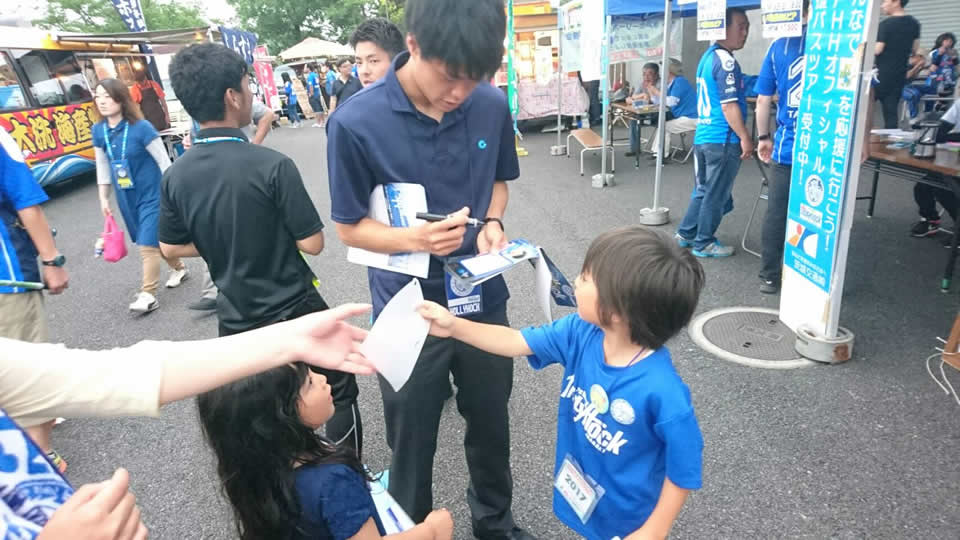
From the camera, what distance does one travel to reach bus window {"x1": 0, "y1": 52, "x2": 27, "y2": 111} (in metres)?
8.86

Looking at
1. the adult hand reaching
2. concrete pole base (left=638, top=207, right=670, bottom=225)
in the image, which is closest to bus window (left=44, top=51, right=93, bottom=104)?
concrete pole base (left=638, top=207, right=670, bottom=225)

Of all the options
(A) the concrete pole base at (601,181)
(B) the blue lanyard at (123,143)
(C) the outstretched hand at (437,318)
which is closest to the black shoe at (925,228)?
(A) the concrete pole base at (601,181)

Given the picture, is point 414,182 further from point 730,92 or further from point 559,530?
point 730,92

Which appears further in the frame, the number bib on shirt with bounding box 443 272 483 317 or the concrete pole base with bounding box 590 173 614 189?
the concrete pole base with bounding box 590 173 614 189

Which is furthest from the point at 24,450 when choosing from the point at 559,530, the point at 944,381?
the point at 944,381

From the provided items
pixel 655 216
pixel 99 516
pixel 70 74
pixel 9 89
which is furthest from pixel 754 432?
pixel 70 74

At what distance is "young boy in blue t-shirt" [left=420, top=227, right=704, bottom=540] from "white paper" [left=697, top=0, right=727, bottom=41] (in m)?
3.75

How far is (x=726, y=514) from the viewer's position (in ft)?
7.33

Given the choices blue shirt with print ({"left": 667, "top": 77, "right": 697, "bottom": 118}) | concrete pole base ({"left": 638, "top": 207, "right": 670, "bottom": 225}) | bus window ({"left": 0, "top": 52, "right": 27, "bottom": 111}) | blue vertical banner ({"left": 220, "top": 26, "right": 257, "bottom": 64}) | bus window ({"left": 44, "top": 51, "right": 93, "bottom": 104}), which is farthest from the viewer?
blue vertical banner ({"left": 220, "top": 26, "right": 257, "bottom": 64})

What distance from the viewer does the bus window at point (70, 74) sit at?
399 inches

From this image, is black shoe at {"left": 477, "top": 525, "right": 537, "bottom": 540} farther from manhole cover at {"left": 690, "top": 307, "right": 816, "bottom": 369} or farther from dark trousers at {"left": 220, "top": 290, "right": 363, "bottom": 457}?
manhole cover at {"left": 690, "top": 307, "right": 816, "bottom": 369}

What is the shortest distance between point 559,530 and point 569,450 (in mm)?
822

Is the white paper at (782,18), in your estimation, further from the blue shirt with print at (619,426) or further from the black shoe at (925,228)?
the blue shirt with print at (619,426)

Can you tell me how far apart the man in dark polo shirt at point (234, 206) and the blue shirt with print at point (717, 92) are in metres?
3.81
